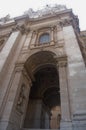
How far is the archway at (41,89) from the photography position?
1127 centimetres

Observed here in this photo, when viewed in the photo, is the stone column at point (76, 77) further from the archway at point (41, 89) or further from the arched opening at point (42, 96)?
the arched opening at point (42, 96)

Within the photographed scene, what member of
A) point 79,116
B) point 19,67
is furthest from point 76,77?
point 19,67

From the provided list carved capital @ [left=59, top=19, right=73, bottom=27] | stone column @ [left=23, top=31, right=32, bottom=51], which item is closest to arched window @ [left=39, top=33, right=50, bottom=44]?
stone column @ [left=23, top=31, right=32, bottom=51]

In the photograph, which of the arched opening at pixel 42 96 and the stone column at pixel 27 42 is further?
the arched opening at pixel 42 96

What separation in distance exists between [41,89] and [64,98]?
24.6 feet

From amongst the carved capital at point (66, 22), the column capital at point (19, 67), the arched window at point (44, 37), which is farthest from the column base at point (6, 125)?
the carved capital at point (66, 22)

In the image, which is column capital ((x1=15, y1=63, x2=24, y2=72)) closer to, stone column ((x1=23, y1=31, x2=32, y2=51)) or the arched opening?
stone column ((x1=23, y1=31, x2=32, y2=51))

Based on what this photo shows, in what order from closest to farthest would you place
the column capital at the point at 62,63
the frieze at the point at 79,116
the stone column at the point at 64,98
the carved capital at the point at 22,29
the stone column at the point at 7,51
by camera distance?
the frieze at the point at 79,116, the stone column at the point at 64,98, the column capital at the point at 62,63, the stone column at the point at 7,51, the carved capital at the point at 22,29

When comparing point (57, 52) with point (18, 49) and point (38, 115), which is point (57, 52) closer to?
point (18, 49)

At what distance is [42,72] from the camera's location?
13.8 metres

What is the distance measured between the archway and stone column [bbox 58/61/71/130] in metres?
2.17

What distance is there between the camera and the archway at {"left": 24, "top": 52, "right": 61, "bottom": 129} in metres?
11.3

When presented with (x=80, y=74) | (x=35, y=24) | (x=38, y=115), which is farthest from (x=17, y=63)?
(x=35, y=24)

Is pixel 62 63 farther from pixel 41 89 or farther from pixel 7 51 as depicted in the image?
pixel 41 89
